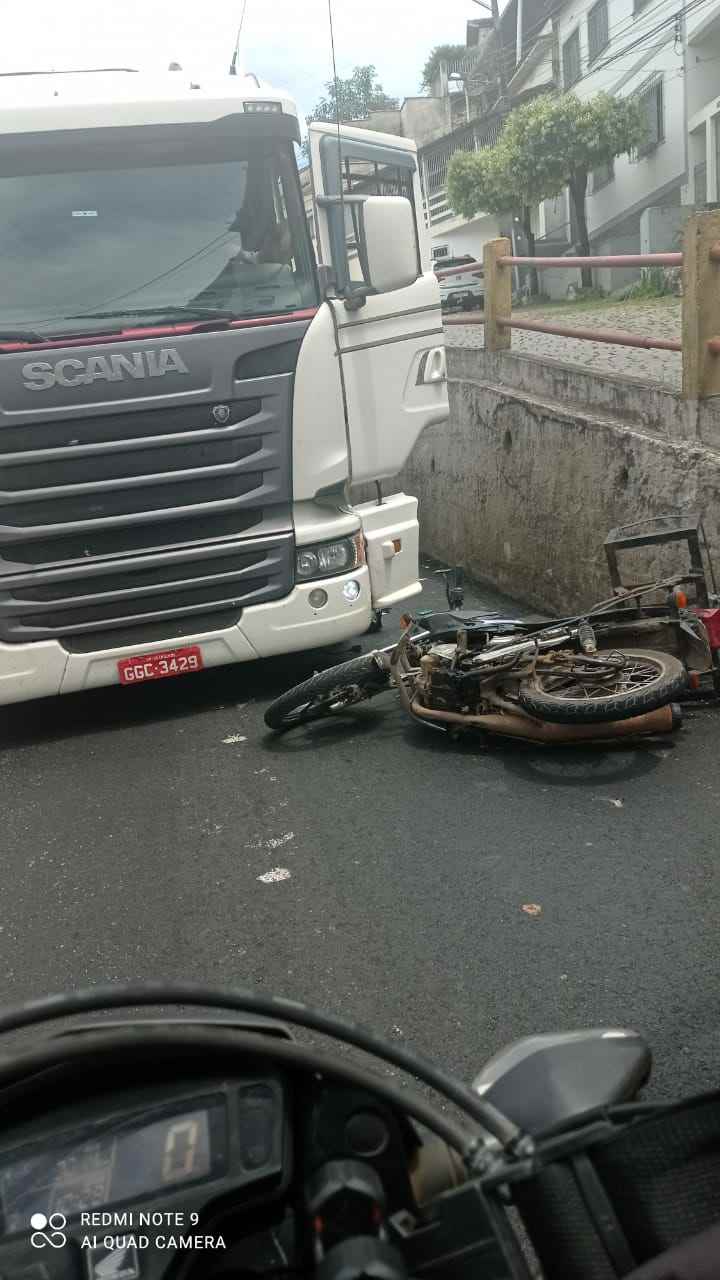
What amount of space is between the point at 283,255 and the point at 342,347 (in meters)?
0.53

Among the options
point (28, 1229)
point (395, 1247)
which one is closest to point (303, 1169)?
point (395, 1247)

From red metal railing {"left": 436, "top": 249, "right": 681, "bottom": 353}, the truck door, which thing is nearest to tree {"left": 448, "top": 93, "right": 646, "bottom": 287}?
red metal railing {"left": 436, "top": 249, "right": 681, "bottom": 353}

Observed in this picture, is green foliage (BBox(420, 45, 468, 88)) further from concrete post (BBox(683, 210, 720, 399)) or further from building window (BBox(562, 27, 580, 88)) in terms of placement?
concrete post (BBox(683, 210, 720, 399))

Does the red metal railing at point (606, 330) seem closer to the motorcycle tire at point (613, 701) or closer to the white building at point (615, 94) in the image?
the motorcycle tire at point (613, 701)

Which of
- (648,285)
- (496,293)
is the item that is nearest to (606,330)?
(496,293)

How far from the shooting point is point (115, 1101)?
47.2 inches

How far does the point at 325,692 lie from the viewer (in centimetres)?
530

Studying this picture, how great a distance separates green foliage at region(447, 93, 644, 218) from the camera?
29531 millimetres

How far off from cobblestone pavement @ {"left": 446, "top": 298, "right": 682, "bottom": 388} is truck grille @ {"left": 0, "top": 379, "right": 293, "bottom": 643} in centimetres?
250

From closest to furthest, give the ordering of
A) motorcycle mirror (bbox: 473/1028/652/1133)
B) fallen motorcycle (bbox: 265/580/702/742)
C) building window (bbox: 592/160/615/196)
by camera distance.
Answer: motorcycle mirror (bbox: 473/1028/652/1133) < fallen motorcycle (bbox: 265/580/702/742) < building window (bbox: 592/160/615/196)

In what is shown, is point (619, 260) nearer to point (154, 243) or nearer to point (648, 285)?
point (154, 243)

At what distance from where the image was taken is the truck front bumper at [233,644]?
5.54 metres

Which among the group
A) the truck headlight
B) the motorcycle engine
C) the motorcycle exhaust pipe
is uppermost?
the truck headlight

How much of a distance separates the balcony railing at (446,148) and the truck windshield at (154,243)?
35936 millimetres
